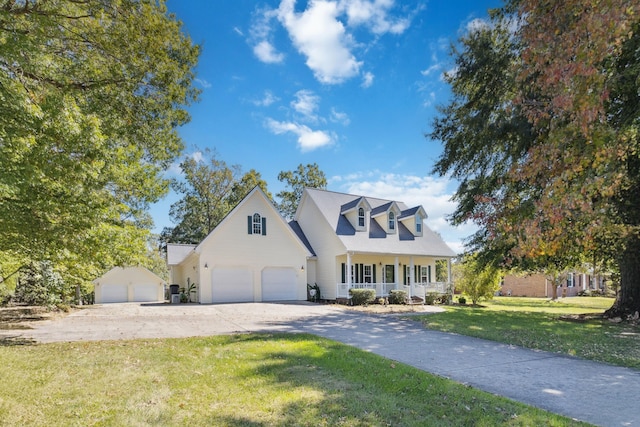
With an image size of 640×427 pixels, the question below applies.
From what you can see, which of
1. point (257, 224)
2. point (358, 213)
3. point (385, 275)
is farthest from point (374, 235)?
point (257, 224)

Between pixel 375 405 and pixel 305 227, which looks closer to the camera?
pixel 375 405

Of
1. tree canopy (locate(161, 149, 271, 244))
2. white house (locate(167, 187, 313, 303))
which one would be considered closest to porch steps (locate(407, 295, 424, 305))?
white house (locate(167, 187, 313, 303))

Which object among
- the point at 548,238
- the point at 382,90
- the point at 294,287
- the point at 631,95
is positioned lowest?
the point at 294,287

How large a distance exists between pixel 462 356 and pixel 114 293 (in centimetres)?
3175

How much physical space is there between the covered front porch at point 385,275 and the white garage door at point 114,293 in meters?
19.8

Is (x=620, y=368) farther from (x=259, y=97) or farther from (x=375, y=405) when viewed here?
(x=259, y=97)

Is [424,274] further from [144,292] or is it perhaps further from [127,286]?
[127,286]

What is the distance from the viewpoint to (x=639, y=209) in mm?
12766

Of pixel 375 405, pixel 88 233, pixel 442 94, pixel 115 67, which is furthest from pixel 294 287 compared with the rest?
pixel 375 405

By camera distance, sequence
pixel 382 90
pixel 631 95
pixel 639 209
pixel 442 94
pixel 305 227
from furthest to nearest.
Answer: pixel 305 227
pixel 442 94
pixel 382 90
pixel 639 209
pixel 631 95

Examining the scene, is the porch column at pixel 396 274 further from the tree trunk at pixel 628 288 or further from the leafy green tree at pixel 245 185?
the leafy green tree at pixel 245 185

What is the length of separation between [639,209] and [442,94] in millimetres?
9277

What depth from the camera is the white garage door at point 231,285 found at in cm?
2323

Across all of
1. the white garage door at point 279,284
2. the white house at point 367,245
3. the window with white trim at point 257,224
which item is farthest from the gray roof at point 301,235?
the window with white trim at point 257,224
